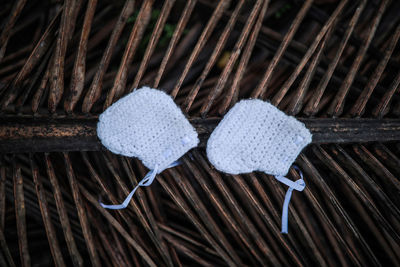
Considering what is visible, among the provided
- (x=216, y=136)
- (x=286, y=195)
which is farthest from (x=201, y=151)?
(x=286, y=195)

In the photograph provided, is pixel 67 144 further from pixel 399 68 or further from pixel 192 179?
pixel 399 68

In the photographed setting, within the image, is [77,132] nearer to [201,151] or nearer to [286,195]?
[201,151]

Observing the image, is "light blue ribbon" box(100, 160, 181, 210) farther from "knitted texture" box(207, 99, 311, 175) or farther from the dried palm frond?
"knitted texture" box(207, 99, 311, 175)

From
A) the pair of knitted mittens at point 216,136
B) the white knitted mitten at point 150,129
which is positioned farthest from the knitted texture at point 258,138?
the white knitted mitten at point 150,129

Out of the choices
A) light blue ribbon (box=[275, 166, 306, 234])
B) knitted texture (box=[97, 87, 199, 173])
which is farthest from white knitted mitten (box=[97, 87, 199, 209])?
light blue ribbon (box=[275, 166, 306, 234])

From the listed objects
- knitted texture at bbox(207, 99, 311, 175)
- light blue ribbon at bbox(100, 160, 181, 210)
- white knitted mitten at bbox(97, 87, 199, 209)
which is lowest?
light blue ribbon at bbox(100, 160, 181, 210)

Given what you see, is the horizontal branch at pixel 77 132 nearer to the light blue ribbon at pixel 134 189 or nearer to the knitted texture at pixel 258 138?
the knitted texture at pixel 258 138
